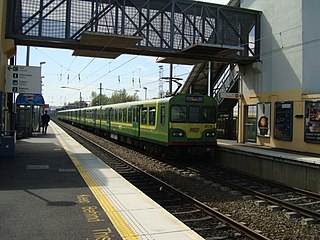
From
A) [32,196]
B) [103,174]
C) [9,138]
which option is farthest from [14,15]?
[32,196]

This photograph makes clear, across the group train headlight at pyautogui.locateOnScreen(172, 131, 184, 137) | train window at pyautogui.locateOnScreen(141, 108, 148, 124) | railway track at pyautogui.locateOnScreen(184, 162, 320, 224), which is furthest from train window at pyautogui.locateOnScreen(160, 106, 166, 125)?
Result: railway track at pyautogui.locateOnScreen(184, 162, 320, 224)

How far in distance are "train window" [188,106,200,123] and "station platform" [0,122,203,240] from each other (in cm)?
571

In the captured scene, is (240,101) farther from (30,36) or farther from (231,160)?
(30,36)

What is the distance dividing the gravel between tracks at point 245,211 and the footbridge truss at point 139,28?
619 centimetres

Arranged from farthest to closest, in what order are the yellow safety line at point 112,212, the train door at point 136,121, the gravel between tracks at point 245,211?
the train door at point 136,121, the gravel between tracks at point 245,211, the yellow safety line at point 112,212

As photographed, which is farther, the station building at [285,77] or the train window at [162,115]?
the train window at [162,115]

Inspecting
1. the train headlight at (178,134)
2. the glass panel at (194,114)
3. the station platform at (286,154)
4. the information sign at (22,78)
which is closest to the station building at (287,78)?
the station platform at (286,154)

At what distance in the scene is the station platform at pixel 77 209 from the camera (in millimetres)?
4980

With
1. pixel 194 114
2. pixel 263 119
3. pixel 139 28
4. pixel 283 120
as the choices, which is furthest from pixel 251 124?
pixel 139 28

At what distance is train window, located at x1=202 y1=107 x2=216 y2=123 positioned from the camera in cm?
1545

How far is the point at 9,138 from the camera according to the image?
13.1 metres

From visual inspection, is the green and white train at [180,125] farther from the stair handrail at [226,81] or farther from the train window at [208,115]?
the stair handrail at [226,81]

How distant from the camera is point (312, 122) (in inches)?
567

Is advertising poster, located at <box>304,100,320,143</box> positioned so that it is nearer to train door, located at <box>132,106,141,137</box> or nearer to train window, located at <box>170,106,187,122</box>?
train window, located at <box>170,106,187,122</box>
